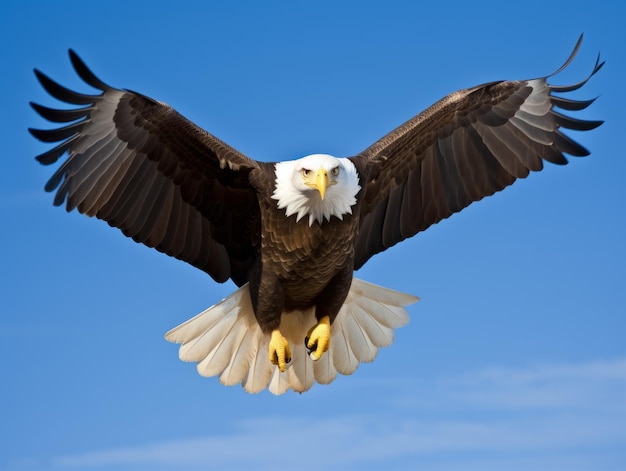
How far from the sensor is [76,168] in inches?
285

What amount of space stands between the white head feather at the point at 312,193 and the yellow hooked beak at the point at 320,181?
71 millimetres

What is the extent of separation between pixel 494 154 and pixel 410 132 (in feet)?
2.21

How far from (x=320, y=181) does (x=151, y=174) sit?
1.21 m

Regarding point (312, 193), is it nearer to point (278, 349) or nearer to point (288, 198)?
point (288, 198)

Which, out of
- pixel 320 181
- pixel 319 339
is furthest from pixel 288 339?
pixel 320 181

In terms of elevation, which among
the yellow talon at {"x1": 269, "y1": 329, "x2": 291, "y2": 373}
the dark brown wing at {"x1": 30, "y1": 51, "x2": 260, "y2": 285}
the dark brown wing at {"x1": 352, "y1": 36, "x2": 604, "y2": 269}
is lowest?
the yellow talon at {"x1": 269, "y1": 329, "x2": 291, "y2": 373}

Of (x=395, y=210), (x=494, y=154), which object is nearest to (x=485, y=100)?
(x=494, y=154)

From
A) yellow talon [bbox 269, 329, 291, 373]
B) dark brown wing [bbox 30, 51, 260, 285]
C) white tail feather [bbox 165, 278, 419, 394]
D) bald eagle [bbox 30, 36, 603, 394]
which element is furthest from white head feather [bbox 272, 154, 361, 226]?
white tail feather [bbox 165, 278, 419, 394]

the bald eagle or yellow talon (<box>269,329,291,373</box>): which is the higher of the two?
the bald eagle

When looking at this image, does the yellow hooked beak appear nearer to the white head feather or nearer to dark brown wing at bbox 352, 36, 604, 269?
the white head feather

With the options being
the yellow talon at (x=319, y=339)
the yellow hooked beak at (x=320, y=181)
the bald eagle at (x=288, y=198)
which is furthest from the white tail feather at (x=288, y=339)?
the yellow hooked beak at (x=320, y=181)

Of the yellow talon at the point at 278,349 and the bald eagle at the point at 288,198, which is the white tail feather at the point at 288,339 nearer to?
the bald eagle at the point at 288,198

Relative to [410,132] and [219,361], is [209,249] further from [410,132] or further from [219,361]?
[410,132]

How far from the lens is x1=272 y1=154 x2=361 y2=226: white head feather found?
6941 mm
